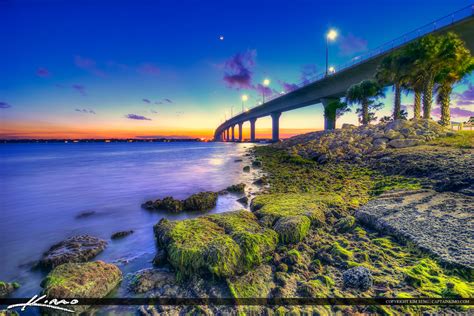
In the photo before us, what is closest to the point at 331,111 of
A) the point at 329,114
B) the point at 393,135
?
the point at 329,114

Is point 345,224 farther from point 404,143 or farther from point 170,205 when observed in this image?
point 404,143

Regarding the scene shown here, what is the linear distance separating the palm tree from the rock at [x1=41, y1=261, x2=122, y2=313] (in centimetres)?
3080

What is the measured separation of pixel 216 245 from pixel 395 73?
29983 mm

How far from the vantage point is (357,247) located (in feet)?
13.8

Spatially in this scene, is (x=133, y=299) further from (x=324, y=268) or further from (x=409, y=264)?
(x=409, y=264)

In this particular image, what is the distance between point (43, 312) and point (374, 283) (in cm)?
490

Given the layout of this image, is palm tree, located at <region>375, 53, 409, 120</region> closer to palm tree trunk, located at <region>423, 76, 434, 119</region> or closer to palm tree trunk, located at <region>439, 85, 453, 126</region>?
palm tree trunk, located at <region>423, 76, 434, 119</region>

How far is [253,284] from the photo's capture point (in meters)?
3.40

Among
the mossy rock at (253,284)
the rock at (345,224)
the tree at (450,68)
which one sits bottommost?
the mossy rock at (253,284)

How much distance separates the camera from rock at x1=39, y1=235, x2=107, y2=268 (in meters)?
4.49

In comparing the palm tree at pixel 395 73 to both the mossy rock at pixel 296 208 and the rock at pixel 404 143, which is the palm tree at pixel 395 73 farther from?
the mossy rock at pixel 296 208

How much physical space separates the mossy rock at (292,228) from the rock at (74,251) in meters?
4.23

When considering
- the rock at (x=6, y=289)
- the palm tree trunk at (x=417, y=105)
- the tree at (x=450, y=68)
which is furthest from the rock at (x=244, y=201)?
the palm tree trunk at (x=417, y=105)

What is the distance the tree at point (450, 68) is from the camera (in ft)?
66.8
